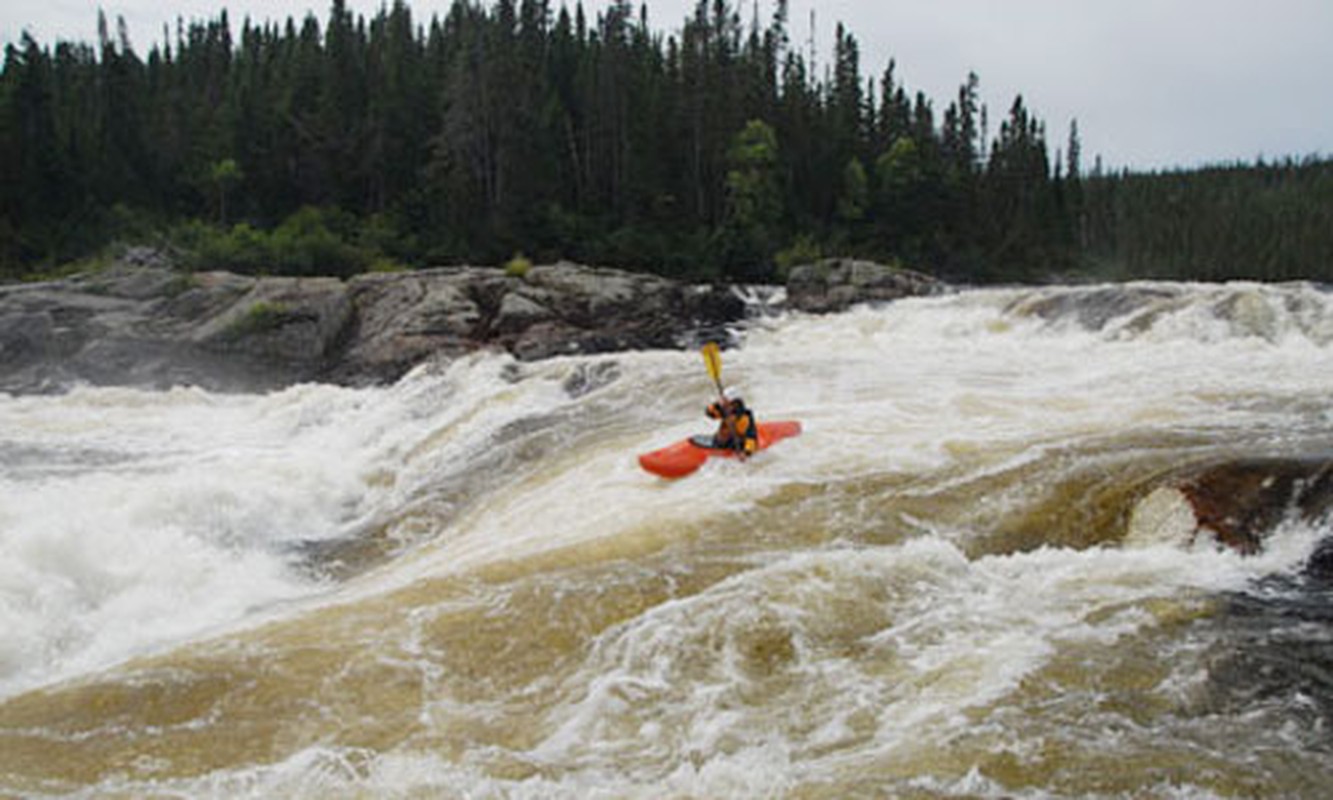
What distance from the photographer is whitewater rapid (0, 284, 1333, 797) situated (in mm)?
4023

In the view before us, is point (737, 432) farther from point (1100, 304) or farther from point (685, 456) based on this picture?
point (1100, 304)

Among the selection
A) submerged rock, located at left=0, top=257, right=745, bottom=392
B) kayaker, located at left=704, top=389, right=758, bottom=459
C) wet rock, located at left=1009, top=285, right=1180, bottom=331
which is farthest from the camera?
submerged rock, located at left=0, top=257, right=745, bottom=392

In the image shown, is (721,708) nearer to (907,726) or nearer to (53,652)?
(907,726)

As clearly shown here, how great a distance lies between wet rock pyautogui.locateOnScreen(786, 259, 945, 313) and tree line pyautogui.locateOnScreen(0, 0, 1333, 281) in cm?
841

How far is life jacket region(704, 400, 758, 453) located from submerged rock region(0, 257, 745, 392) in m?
11.5

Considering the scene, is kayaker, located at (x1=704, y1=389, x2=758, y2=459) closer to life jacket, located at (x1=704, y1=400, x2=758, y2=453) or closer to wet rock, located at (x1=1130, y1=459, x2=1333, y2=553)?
life jacket, located at (x1=704, y1=400, x2=758, y2=453)

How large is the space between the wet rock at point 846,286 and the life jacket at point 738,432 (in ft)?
62.1

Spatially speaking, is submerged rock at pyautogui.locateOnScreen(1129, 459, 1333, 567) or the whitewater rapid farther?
submerged rock at pyautogui.locateOnScreen(1129, 459, 1333, 567)

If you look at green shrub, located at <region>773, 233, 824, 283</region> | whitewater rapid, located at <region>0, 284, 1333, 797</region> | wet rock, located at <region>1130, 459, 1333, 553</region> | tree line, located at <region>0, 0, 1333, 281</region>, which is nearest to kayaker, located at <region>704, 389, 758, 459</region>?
whitewater rapid, located at <region>0, 284, 1333, 797</region>

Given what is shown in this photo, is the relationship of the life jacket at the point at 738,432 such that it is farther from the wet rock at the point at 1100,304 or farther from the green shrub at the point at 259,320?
the green shrub at the point at 259,320

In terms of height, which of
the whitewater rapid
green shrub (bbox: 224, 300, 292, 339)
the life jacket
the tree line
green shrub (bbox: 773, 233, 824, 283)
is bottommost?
Answer: the whitewater rapid

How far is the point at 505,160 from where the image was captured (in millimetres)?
38062

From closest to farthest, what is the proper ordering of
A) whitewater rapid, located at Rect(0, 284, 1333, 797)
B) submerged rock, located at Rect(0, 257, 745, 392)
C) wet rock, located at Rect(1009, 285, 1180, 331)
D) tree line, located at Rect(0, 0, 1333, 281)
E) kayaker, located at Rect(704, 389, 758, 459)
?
whitewater rapid, located at Rect(0, 284, 1333, 797) → kayaker, located at Rect(704, 389, 758, 459) → wet rock, located at Rect(1009, 285, 1180, 331) → submerged rock, located at Rect(0, 257, 745, 392) → tree line, located at Rect(0, 0, 1333, 281)

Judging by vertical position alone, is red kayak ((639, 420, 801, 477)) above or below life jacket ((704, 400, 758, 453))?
below
